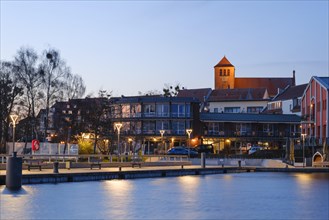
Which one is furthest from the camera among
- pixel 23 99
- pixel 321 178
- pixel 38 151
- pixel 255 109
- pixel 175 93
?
pixel 175 93

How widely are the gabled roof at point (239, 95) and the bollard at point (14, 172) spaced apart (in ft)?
356

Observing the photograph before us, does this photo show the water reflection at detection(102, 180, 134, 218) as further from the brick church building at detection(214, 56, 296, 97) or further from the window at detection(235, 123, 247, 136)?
the brick church building at detection(214, 56, 296, 97)

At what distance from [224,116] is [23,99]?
43868mm

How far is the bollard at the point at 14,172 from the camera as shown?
38.5 m

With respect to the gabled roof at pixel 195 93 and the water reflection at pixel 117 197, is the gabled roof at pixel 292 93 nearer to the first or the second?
the gabled roof at pixel 195 93

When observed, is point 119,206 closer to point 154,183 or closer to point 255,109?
point 154,183

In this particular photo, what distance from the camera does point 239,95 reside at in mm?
148625

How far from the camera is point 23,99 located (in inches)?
2990

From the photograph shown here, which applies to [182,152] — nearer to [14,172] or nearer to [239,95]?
[14,172]

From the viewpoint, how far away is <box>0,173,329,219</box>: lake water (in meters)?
33.8

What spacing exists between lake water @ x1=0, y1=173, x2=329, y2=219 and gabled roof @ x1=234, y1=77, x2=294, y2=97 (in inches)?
5015

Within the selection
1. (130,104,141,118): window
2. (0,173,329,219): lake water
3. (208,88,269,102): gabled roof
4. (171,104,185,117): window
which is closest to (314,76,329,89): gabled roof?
(171,104,185,117): window

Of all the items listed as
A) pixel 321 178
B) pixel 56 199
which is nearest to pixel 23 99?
pixel 321 178

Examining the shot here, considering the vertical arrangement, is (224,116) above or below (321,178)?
above
